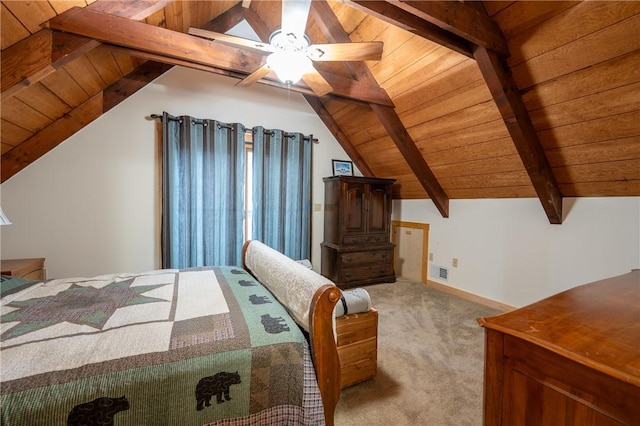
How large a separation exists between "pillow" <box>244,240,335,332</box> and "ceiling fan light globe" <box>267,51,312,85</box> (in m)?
1.17

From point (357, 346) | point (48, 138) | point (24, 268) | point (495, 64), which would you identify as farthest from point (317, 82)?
point (24, 268)

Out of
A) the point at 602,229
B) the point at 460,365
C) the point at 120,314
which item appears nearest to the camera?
the point at 120,314

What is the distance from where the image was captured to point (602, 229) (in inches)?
90.3

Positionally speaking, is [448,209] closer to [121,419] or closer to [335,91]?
[335,91]

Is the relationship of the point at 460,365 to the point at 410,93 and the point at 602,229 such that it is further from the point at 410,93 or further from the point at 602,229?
the point at 410,93

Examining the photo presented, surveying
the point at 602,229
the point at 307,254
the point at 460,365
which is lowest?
the point at 460,365

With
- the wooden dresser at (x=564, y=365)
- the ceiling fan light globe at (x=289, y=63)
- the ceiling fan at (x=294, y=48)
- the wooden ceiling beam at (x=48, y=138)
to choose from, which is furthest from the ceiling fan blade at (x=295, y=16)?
the wooden ceiling beam at (x=48, y=138)

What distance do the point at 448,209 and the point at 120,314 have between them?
3.58m

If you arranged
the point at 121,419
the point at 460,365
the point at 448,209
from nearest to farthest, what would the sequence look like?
the point at 121,419, the point at 460,365, the point at 448,209

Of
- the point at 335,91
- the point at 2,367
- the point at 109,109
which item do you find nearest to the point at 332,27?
the point at 335,91

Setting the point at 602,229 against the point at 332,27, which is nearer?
the point at 602,229

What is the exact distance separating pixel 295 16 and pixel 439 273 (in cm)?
342

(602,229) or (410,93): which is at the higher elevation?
(410,93)

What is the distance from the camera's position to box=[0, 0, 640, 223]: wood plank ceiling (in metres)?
1.54
